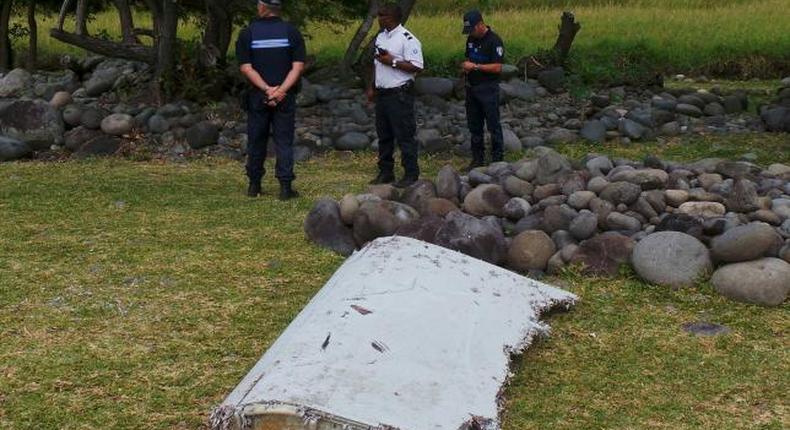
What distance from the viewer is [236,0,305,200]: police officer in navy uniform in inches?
297

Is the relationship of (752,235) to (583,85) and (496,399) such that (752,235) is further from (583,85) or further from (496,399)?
(583,85)

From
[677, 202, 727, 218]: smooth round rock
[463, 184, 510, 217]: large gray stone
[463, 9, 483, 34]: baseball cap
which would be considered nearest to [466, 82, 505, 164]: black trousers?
[463, 9, 483, 34]: baseball cap

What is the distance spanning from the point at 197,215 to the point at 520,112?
6.33 metres

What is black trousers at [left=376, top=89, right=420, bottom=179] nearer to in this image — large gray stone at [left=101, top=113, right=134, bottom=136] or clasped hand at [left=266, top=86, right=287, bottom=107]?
clasped hand at [left=266, top=86, right=287, bottom=107]

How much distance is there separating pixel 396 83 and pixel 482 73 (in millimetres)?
1163

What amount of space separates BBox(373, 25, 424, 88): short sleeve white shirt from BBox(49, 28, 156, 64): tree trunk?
5195mm

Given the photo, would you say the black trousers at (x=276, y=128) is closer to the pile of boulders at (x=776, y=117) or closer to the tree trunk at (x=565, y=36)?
the pile of boulders at (x=776, y=117)

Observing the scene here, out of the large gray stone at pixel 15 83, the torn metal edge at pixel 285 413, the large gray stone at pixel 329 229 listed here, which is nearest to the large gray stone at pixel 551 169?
the large gray stone at pixel 329 229

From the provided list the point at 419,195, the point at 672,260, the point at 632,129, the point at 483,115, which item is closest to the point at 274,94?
the point at 419,195

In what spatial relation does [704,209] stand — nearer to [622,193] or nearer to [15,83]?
[622,193]

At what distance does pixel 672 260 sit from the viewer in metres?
5.39

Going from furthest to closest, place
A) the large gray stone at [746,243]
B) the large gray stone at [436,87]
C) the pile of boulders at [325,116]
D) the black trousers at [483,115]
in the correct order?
the large gray stone at [436,87] → the pile of boulders at [325,116] → the black trousers at [483,115] → the large gray stone at [746,243]

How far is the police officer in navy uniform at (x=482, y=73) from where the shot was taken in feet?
28.9

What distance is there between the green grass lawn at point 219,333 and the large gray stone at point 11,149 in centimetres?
283
